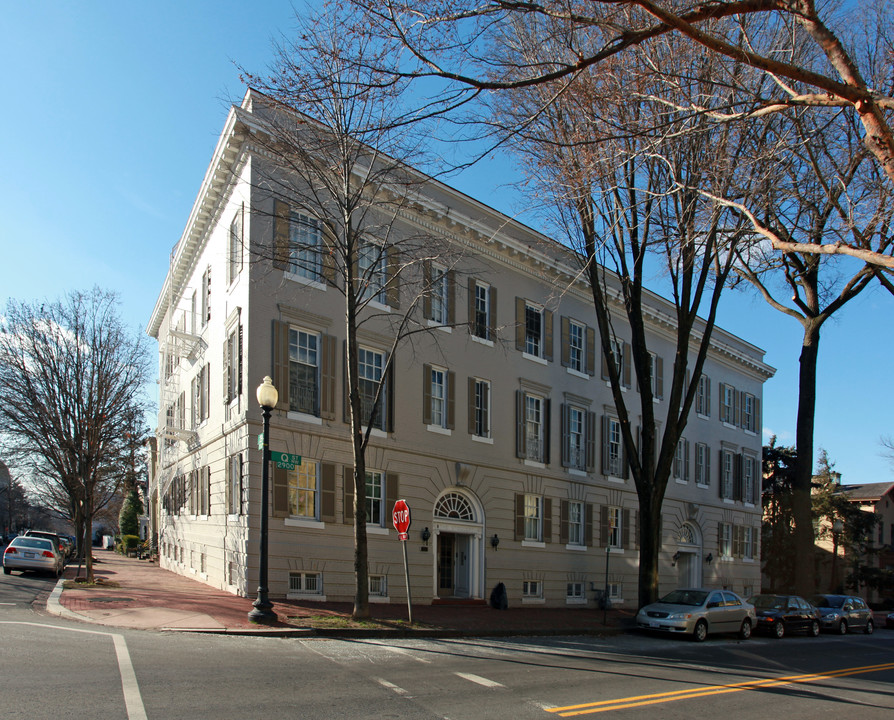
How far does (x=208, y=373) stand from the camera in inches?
936

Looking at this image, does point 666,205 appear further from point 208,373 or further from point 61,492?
point 61,492

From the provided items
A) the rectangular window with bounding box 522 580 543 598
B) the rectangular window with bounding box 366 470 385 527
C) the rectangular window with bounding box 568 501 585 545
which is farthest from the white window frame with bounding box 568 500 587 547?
the rectangular window with bounding box 366 470 385 527

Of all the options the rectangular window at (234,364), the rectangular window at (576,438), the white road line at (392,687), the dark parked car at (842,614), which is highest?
the rectangular window at (234,364)

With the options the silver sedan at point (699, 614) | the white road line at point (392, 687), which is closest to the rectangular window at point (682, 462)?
the silver sedan at point (699, 614)

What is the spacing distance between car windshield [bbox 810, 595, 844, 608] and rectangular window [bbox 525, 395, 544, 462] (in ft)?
37.8

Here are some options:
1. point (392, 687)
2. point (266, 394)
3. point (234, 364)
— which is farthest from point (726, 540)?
point (392, 687)

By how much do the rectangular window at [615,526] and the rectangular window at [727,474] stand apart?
9.91m

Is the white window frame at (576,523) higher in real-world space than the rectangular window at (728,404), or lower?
lower

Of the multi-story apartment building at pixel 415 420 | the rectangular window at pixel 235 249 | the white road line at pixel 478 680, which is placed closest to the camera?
the white road line at pixel 478 680

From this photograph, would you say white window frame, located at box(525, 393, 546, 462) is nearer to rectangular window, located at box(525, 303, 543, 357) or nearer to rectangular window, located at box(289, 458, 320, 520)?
rectangular window, located at box(525, 303, 543, 357)

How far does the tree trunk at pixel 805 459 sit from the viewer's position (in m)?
27.4

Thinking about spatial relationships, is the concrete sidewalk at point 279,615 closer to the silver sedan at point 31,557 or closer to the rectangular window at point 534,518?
the silver sedan at point 31,557

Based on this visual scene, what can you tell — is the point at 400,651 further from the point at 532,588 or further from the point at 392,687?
the point at 532,588

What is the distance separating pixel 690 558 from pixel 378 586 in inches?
826
